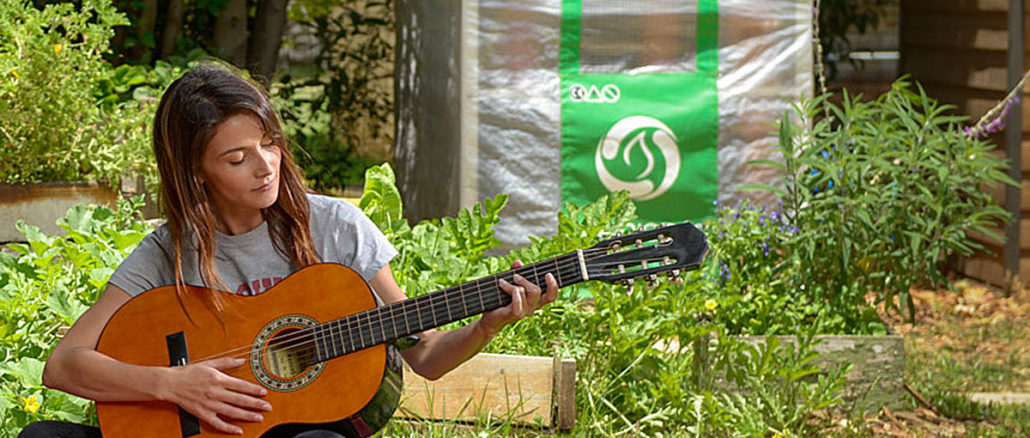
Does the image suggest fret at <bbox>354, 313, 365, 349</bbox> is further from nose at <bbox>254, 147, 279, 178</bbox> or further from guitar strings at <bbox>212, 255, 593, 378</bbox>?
nose at <bbox>254, 147, 279, 178</bbox>

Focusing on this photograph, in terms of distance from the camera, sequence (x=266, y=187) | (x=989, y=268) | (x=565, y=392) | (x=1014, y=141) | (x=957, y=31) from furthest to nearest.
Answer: (x=957, y=31) < (x=989, y=268) < (x=1014, y=141) < (x=565, y=392) < (x=266, y=187)

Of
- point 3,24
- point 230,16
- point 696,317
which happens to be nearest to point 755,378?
point 696,317

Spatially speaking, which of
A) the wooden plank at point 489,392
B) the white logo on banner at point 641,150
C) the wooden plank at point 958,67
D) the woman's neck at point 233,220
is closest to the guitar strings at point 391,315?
the woman's neck at point 233,220

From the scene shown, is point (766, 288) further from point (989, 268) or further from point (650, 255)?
point (989, 268)

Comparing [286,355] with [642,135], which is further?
[642,135]

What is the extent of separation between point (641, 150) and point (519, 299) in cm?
282

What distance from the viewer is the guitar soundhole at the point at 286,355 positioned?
2.34 m

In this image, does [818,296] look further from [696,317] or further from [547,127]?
[547,127]

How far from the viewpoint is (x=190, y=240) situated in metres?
2.44

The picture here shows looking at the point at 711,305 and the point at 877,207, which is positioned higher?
the point at 877,207

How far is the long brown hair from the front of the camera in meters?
2.32

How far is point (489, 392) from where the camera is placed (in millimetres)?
3160

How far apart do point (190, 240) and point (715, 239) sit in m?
2.11

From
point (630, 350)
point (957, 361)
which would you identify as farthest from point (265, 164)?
point (957, 361)
